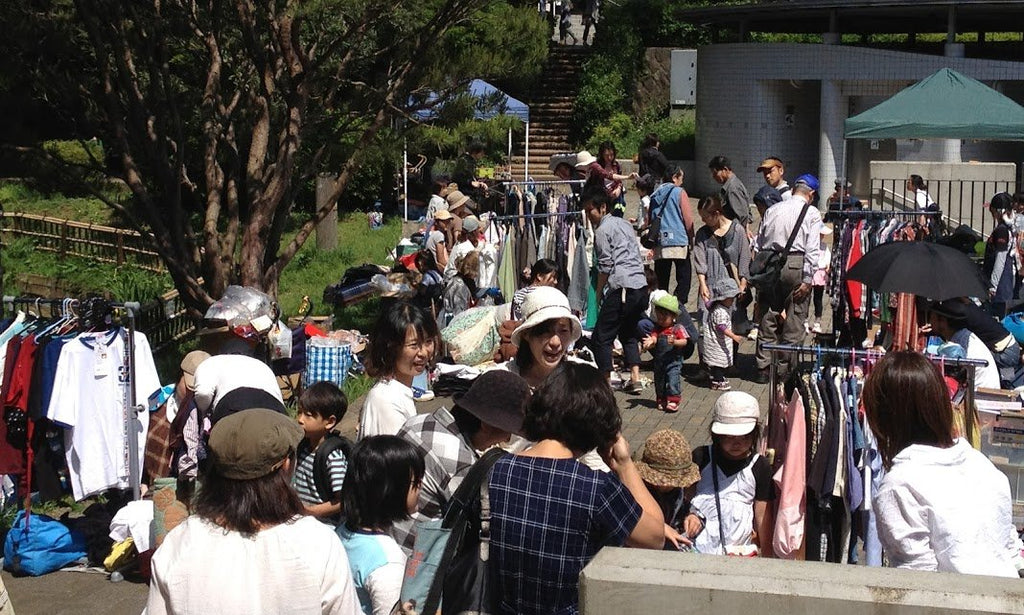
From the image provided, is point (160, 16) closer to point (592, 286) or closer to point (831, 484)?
point (592, 286)

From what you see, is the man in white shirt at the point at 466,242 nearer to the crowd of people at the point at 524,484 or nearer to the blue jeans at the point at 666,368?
the blue jeans at the point at 666,368

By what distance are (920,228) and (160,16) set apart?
7869 millimetres

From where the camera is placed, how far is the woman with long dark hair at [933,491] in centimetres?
424

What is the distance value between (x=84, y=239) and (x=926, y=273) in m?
19.6

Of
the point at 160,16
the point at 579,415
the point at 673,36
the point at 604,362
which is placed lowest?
the point at 604,362

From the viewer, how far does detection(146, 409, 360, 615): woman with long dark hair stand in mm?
3684

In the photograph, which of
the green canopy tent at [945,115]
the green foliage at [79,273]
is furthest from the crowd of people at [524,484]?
the green foliage at [79,273]

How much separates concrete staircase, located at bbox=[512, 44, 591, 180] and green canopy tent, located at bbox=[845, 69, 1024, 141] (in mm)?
16111

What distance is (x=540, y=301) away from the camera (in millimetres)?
6312

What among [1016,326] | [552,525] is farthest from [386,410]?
[1016,326]

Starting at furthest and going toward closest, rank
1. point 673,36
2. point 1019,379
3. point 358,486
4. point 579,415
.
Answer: point 673,36, point 1019,379, point 358,486, point 579,415

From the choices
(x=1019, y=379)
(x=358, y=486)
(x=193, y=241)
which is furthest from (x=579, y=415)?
(x=193, y=241)

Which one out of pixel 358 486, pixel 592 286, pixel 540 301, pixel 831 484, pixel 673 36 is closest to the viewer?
pixel 358 486

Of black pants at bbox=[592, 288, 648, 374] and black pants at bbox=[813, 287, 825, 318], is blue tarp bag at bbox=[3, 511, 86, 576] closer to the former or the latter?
black pants at bbox=[592, 288, 648, 374]
